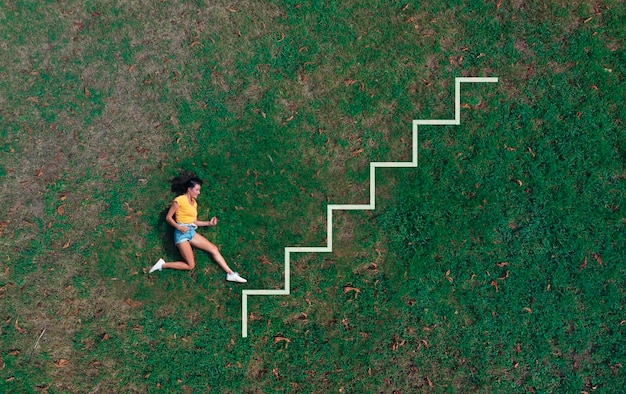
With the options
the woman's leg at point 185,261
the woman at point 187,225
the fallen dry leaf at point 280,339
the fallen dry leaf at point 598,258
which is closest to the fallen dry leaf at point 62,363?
the woman at point 187,225

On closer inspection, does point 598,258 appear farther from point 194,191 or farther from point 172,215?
point 172,215

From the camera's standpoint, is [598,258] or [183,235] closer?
[183,235]

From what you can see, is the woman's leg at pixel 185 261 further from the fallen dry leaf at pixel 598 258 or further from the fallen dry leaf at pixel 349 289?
the fallen dry leaf at pixel 598 258

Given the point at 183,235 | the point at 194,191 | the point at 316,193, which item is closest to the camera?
the point at 194,191

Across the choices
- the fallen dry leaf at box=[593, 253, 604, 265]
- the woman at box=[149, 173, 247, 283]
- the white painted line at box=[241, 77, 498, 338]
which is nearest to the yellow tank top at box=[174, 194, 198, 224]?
the woman at box=[149, 173, 247, 283]

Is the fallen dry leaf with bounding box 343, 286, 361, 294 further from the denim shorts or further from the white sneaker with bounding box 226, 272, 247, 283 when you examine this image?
the denim shorts

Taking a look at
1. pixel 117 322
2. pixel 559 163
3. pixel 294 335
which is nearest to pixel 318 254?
pixel 294 335

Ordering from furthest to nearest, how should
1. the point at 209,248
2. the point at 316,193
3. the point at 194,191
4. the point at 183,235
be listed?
the point at 316,193 < the point at 209,248 < the point at 183,235 < the point at 194,191

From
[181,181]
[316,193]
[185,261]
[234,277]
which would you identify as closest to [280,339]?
[234,277]
